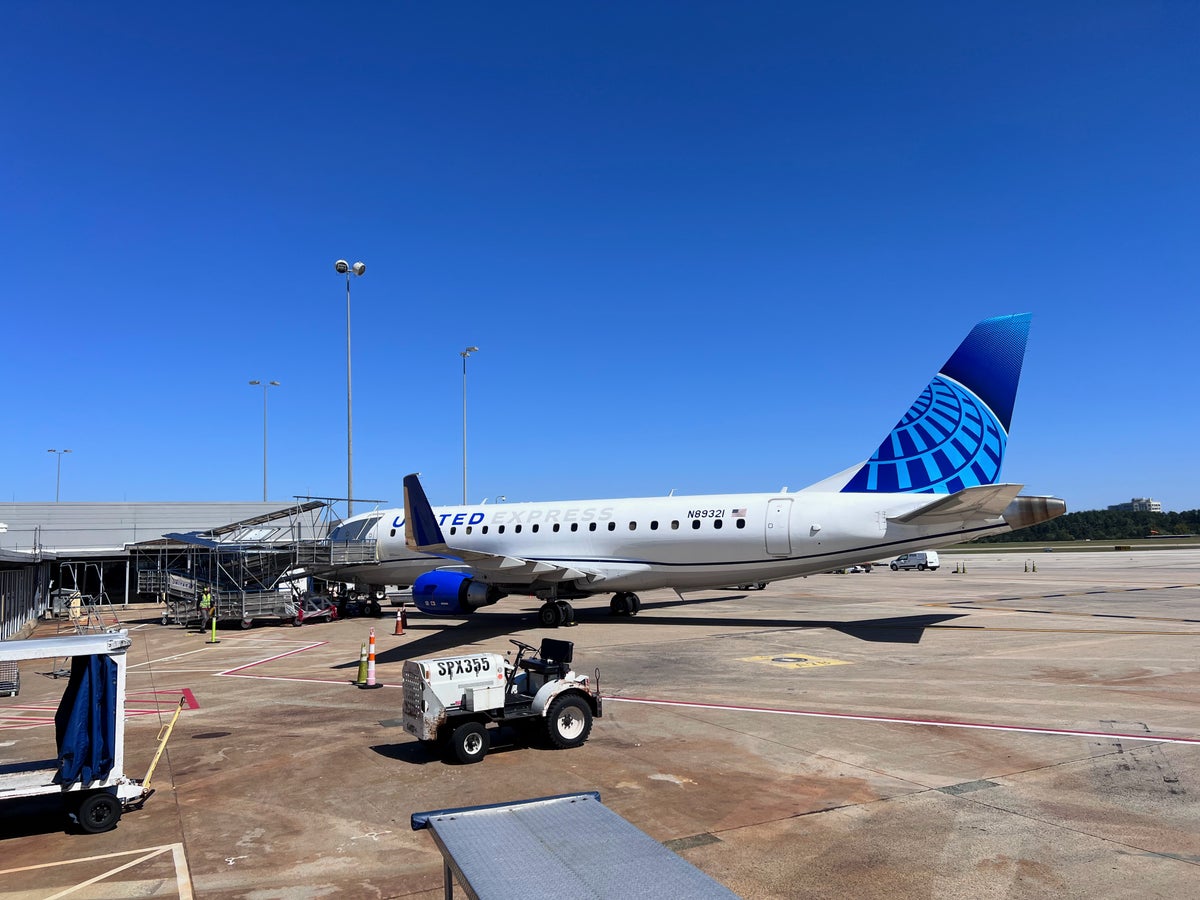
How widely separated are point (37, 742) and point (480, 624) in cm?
1685

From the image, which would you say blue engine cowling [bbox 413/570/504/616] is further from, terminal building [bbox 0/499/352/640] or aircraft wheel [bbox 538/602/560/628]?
terminal building [bbox 0/499/352/640]

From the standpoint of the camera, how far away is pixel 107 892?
6.66 metres

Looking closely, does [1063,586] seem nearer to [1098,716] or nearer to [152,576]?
[1098,716]

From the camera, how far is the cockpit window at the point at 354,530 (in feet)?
112

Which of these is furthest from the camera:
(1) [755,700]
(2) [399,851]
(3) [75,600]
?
(3) [75,600]

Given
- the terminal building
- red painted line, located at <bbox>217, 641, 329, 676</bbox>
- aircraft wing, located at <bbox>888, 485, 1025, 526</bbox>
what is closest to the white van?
aircraft wing, located at <bbox>888, 485, 1025, 526</bbox>

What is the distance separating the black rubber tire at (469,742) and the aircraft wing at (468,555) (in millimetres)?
12043

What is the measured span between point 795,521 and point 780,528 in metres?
0.50

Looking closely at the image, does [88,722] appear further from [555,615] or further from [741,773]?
[555,615]

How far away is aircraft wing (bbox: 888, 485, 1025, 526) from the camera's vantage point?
1872cm

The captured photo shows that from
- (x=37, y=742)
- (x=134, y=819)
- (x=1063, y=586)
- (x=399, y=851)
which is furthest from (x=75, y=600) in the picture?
(x=1063, y=586)

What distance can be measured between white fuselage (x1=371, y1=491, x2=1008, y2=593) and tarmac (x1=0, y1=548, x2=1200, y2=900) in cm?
343

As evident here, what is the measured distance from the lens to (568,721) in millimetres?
10930

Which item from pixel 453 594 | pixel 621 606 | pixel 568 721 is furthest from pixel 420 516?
Result: pixel 568 721
